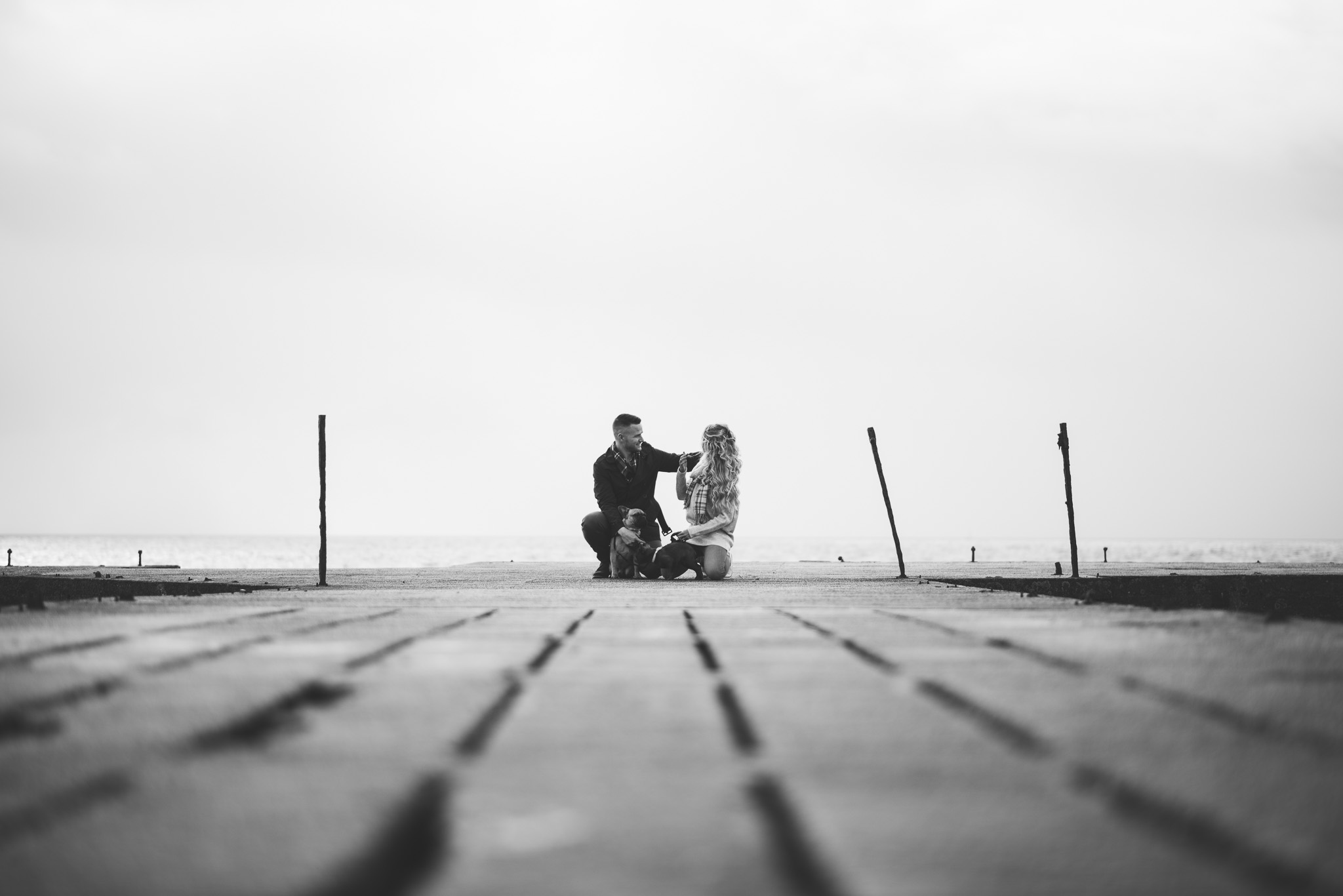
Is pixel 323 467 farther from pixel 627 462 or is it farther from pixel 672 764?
pixel 672 764

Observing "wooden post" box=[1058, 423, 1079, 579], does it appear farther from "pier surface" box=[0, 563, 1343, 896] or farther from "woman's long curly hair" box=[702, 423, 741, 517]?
"pier surface" box=[0, 563, 1343, 896]

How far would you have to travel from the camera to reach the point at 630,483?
40.0ft

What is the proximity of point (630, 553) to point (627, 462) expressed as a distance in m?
0.97

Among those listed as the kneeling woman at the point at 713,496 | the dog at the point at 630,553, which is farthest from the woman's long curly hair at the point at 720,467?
the dog at the point at 630,553

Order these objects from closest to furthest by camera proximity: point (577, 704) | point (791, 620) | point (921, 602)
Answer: point (577, 704) → point (791, 620) → point (921, 602)

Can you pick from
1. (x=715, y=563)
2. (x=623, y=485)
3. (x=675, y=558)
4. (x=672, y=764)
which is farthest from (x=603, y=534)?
(x=672, y=764)

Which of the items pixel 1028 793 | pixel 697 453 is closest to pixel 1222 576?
pixel 697 453

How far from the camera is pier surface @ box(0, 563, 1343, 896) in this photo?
1.35 metres

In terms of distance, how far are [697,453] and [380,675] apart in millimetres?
9037

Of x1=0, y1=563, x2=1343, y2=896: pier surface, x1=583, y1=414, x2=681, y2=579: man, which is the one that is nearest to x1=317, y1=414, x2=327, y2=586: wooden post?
x1=583, y1=414, x2=681, y2=579: man

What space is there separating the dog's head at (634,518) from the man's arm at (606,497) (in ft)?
0.23

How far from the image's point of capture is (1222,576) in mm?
12648

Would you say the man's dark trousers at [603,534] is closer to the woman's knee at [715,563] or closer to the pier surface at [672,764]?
the woman's knee at [715,563]

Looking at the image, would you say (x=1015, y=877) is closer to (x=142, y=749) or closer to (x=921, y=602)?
(x=142, y=749)
